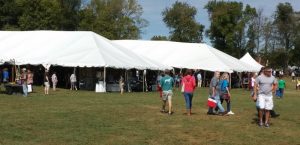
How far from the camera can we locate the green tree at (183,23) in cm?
9412

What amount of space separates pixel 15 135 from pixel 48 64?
891 inches

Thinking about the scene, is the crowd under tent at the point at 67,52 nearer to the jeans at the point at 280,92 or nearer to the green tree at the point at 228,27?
the jeans at the point at 280,92

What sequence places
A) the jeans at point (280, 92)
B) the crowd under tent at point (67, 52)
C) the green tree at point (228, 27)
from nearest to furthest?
the jeans at point (280, 92)
the crowd under tent at point (67, 52)
the green tree at point (228, 27)

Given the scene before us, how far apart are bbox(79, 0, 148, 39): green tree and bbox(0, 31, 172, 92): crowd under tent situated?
118 ft

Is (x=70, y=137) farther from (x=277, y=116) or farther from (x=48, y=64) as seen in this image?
(x=48, y=64)

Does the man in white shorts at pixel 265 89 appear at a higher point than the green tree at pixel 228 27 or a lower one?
lower

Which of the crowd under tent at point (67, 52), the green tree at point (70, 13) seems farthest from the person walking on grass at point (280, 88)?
the green tree at point (70, 13)

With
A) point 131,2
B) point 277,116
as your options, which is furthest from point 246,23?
point 277,116

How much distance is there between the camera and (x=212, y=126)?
14.5 m

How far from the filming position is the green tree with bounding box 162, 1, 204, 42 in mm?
94125

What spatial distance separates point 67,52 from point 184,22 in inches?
2366

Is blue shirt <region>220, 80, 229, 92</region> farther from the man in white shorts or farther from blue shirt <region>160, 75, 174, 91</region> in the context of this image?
the man in white shorts

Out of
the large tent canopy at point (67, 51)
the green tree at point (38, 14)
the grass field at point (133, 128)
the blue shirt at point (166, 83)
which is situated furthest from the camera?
the green tree at point (38, 14)

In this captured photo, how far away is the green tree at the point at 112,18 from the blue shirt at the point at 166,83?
58354mm
